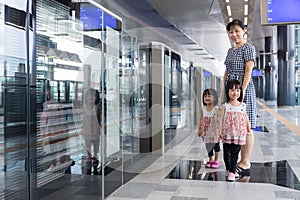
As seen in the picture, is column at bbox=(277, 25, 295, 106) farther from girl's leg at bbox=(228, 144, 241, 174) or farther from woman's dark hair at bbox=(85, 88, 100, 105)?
woman's dark hair at bbox=(85, 88, 100, 105)

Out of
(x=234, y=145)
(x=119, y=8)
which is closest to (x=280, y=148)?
(x=234, y=145)

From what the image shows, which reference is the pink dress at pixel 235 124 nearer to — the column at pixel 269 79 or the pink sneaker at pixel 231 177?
the pink sneaker at pixel 231 177

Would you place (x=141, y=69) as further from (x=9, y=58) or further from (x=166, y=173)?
(x=9, y=58)

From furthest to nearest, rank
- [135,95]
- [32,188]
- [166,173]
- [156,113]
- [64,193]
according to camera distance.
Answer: [156,113] < [135,95] < [166,173] < [64,193] < [32,188]

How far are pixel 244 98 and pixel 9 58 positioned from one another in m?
3.08

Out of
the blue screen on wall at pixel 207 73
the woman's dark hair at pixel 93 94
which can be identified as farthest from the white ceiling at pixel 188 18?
the woman's dark hair at pixel 93 94

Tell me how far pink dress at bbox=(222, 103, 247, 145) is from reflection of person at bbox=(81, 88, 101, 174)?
4.96 ft

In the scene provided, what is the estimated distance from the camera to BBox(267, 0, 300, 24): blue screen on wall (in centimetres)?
621

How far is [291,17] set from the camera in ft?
20.5

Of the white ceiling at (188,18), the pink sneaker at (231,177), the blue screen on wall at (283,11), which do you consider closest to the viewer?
the pink sneaker at (231,177)

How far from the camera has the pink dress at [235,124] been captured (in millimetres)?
3938

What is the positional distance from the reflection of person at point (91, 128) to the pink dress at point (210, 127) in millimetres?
1881

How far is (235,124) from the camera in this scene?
397cm

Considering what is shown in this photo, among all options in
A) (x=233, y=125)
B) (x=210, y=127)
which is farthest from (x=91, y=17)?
(x=210, y=127)
